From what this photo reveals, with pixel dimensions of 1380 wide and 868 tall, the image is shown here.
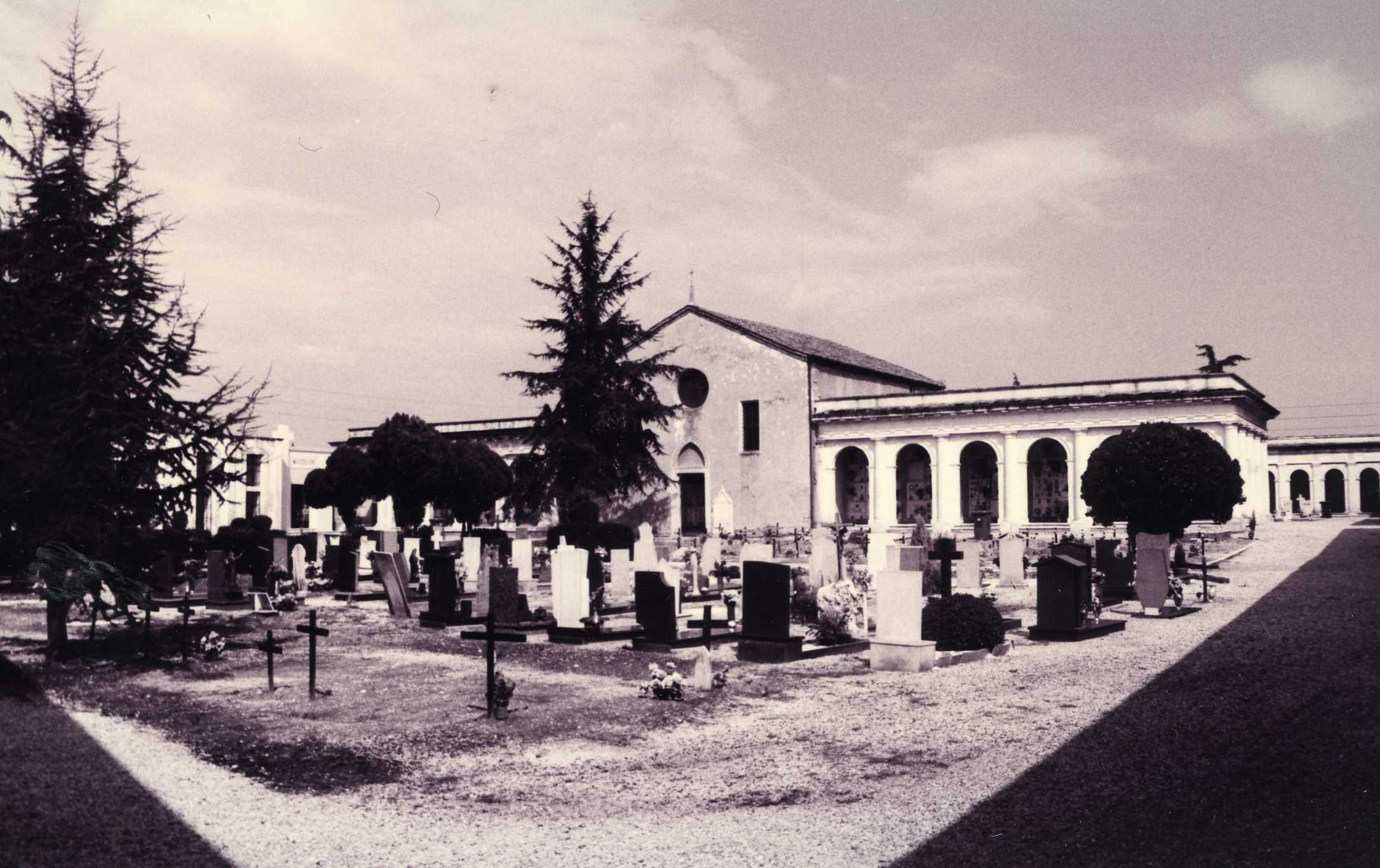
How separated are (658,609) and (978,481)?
3243cm

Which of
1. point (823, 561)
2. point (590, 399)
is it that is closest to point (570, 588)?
point (823, 561)

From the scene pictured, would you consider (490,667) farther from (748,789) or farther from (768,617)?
(768,617)

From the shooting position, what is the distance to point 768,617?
500 inches

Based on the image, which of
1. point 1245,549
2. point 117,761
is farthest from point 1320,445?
point 117,761

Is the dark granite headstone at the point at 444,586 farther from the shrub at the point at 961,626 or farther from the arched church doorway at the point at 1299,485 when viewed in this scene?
the arched church doorway at the point at 1299,485


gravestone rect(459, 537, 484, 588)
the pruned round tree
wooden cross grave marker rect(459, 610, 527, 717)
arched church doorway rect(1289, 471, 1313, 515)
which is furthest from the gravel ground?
arched church doorway rect(1289, 471, 1313, 515)

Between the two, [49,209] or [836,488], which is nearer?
[49,209]

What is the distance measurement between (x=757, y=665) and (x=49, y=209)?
1013 centimetres

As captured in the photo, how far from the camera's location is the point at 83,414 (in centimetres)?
1273

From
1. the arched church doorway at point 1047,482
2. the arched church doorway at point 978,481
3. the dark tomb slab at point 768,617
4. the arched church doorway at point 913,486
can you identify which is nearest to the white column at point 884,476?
the arched church doorway at point 913,486

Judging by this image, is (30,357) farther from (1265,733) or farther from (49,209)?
(1265,733)

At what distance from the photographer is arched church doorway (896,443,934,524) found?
44250 millimetres

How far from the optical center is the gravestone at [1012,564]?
2203 centimetres

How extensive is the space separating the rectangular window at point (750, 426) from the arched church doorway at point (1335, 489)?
39.5 meters
